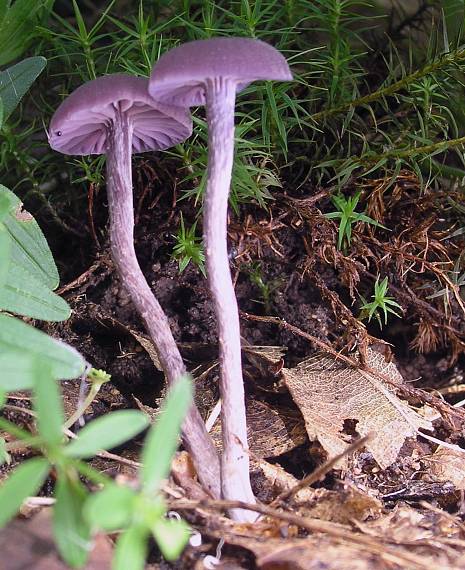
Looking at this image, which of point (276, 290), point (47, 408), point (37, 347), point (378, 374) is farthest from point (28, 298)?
point (378, 374)

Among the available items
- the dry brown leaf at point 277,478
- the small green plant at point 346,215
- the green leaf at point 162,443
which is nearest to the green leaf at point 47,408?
the green leaf at point 162,443

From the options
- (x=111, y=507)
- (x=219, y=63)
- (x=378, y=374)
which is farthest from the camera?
(x=378, y=374)

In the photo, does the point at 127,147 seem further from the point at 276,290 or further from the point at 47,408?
the point at 47,408

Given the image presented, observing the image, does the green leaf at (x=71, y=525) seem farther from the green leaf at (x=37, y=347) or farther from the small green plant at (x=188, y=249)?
the small green plant at (x=188, y=249)

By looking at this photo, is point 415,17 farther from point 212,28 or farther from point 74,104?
point 74,104

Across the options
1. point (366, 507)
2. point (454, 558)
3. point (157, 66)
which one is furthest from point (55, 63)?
point (454, 558)

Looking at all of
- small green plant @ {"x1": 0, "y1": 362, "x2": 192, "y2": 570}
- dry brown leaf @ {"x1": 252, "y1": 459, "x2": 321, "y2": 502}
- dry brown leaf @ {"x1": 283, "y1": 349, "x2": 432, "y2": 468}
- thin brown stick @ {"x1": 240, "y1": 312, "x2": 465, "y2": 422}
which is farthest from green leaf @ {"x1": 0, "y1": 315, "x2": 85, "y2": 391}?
thin brown stick @ {"x1": 240, "y1": 312, "x2": 465, "y2": 422}
